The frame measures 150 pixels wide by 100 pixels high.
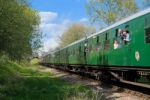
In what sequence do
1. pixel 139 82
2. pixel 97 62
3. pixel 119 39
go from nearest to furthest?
1. pixel 139 82
2. pixel 119 39
3. pixel 97 62

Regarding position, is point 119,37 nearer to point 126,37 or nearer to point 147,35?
point 126,37

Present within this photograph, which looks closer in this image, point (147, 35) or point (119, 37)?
point (147, 35)

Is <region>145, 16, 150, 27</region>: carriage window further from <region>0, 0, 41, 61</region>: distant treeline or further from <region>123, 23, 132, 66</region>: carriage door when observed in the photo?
<region>0, 0, 41, 61</region>: distant treeline

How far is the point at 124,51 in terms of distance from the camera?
20.3 metres

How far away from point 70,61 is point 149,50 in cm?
2639

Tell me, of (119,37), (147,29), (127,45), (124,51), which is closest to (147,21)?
(147,29)

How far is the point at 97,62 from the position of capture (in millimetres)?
27344

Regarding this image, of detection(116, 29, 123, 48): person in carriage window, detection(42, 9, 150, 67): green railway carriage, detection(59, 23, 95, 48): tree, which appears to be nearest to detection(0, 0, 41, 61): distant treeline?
detection(42, 9, 150, 67): green railway carriage

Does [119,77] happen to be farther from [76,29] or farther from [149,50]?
[76,29]

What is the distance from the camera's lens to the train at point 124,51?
1764 centimetres

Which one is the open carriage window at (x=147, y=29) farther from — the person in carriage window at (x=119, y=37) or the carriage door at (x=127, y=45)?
the person in carriage window at (x=119, y=37)

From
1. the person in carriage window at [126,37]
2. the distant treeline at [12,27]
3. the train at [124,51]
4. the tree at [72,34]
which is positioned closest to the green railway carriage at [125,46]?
the train at [124,51]

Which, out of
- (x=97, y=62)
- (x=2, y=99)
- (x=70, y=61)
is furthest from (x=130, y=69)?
(x=70, y=61)

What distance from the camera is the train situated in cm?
1764
